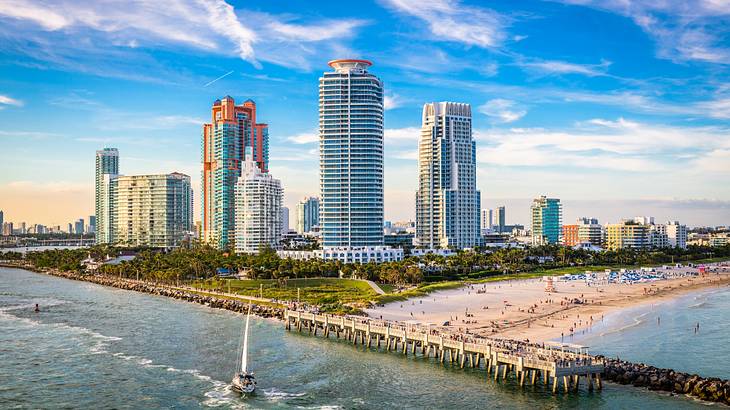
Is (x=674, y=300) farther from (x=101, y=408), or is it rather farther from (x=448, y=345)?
(x=101, y=408)

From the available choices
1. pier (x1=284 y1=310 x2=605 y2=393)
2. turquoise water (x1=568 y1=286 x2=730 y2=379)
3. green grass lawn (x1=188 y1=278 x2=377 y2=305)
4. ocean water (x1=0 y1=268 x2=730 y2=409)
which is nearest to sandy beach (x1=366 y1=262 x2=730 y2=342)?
turquoise water (x1=568 y1=286 x2=730 y2=379)

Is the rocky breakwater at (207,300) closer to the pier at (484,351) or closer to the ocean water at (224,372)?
the ocean water at (224,372)

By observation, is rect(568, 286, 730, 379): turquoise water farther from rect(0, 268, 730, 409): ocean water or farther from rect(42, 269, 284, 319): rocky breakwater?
rect(42, 269, 284, 319): rocky breakwater

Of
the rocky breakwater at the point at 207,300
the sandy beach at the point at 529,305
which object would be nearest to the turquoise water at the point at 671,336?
the sandy beach at the point at 529,305

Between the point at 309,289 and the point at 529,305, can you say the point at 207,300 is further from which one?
the point at 529,305

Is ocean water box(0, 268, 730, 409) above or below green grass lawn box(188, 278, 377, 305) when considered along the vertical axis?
below

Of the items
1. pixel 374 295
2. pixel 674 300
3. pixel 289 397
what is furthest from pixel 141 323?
pixel 674 300

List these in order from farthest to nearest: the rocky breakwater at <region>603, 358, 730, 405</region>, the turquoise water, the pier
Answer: the turquoise water, the pier, the rocky breakwater at <region>603, 358, 730, 405</region>
